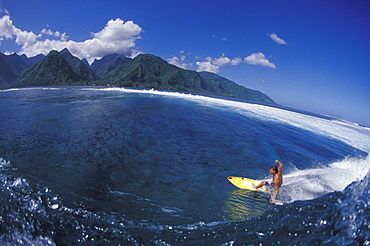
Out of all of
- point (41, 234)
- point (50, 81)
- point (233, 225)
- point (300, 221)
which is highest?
point (50, 81)

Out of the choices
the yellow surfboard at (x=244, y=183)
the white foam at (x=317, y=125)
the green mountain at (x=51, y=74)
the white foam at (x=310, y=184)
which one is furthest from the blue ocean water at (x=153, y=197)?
the green mountain at (x=51, y=74)

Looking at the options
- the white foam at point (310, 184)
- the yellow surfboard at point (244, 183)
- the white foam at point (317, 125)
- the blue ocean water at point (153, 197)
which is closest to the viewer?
the blue ocean water at point (153, 197)

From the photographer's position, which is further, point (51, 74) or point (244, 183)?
point (51, 74)

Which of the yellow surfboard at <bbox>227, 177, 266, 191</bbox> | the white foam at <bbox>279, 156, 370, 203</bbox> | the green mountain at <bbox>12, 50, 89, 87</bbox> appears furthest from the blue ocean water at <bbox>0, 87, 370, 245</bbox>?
the green mountain at <bbox>12, 50, 89, 87</bbox>

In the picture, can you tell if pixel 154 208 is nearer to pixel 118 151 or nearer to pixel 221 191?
pixel 221 191

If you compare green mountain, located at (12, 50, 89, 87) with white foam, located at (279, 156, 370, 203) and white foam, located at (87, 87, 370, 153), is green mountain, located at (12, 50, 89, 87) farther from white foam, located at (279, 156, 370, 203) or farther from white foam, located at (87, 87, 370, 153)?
white foam, located at (279, 156, 370, 203)

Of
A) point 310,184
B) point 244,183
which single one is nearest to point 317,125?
point 310,184

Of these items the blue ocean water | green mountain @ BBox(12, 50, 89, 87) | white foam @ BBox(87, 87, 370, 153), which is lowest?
the blue ocean water

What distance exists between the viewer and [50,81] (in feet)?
432

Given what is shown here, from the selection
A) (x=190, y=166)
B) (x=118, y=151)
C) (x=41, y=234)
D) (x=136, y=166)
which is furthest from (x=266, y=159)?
(x=41, y=234)

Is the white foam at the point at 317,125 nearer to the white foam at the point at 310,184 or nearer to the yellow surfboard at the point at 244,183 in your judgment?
the white foam at the point at 310,184

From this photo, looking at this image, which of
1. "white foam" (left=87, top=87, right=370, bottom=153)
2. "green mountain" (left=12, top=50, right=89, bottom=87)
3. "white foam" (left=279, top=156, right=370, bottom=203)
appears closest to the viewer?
"white foam" (left=279, top=156, right=370, bottom=203)

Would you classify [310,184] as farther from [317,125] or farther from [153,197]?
[317,125]

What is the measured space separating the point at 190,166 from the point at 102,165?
16.2 ft
